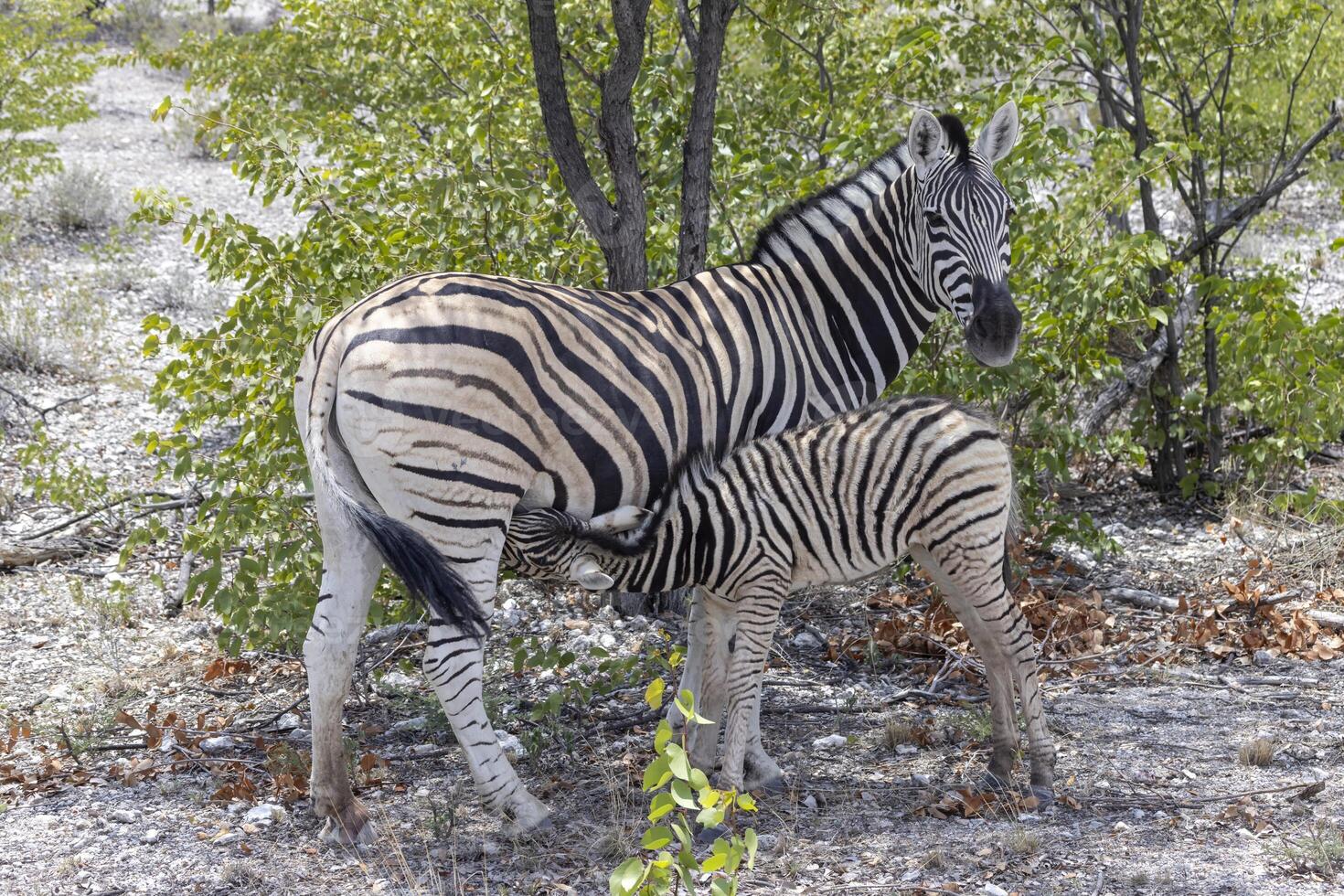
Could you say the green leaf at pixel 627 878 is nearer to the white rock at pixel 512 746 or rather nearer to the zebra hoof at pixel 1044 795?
the zebra hoof at pixel 1044 795

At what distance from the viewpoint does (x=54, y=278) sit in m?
13.9

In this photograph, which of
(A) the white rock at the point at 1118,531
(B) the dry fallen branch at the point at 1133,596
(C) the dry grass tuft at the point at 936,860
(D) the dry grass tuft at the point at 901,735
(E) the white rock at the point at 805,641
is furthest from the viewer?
(A) the white rock at the point at 1118,531

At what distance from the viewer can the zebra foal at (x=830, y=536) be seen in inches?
203

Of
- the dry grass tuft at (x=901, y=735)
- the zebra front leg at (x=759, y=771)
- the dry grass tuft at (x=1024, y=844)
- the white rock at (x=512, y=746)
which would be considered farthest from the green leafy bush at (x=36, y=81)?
the dry grass tuft at (x=1024, y=844)

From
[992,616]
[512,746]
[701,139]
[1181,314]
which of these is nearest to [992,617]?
[992,616]

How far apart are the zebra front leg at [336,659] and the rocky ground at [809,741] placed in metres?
0.16

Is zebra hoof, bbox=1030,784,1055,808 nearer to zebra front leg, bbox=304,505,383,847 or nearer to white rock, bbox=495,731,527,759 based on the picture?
white rock, bbox=495,731,527,759

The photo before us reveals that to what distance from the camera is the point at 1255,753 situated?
5254 mm

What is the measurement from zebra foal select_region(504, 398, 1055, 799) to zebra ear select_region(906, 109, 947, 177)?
46.9 inches

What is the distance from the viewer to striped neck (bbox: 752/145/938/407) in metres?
5.91

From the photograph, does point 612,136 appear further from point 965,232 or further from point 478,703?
point 478,703

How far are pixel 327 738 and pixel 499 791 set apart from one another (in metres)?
0.74

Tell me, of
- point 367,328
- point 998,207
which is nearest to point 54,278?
point 367,328

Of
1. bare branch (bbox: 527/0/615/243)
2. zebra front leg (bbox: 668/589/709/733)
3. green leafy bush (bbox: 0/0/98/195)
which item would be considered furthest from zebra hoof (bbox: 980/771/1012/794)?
green leafy bush (bbox: 0/0/98/195)
